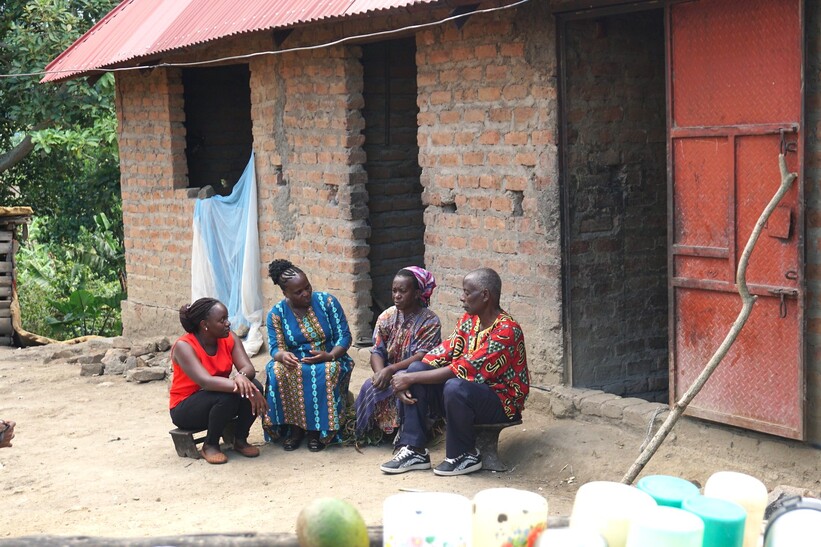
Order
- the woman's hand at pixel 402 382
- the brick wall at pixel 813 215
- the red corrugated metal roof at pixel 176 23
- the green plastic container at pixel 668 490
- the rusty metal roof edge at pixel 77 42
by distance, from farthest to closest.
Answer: the rusty metal roof edge at pixel 77 42, the red corrugated metal roof at pixel 176 23, the woman's hand at pixel 402 382, the brick wall at pixel 813 215, the green plastic container at pixel 668 490

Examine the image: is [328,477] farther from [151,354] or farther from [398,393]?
[151,354]

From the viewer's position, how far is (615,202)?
6508 mm

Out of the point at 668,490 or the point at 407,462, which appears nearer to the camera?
the point at 668,490

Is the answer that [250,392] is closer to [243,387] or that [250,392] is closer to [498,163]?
[243,387]

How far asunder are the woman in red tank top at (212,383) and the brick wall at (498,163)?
1.54 meters

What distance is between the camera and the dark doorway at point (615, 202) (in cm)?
625

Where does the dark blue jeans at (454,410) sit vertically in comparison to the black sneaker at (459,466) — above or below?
above

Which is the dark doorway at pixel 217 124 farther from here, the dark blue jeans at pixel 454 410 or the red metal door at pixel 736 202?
the red metal door at pixel 736 202

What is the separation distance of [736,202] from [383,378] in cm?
212

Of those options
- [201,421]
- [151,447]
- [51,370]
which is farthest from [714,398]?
[51,370]

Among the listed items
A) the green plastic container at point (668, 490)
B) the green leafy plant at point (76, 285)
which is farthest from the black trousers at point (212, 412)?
the green leafy plant at point (76, 285)

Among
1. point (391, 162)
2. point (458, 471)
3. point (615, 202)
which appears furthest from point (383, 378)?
point (391, 162)

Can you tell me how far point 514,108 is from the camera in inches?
252

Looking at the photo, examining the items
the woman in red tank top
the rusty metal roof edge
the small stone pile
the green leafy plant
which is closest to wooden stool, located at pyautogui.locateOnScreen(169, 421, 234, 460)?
the woman in red tank top
